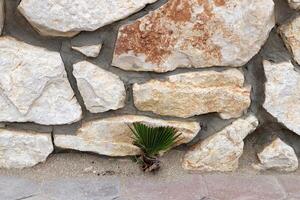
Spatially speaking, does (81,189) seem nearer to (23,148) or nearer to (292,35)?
(23,148)

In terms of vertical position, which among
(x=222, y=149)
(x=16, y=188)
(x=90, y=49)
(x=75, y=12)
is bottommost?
(x=16, y=188)

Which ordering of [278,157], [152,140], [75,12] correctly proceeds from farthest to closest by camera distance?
1. [278,157]
2. [152,140]
3. [75,12]

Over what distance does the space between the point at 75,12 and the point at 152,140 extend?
0.49m

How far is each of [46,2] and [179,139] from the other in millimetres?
654

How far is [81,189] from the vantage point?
1.60 m

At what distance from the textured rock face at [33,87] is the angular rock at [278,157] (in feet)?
2.25

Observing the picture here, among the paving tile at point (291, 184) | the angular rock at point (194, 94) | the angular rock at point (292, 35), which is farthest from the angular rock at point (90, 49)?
the paving tile at point (291, 184)

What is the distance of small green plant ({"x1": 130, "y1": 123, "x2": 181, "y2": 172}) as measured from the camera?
64.0 inches

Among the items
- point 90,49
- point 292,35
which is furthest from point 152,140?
point 292,35

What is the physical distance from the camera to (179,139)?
5.61 ft

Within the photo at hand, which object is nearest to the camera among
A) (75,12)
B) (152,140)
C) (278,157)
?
(75,12)

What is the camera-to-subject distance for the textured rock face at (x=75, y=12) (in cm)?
152

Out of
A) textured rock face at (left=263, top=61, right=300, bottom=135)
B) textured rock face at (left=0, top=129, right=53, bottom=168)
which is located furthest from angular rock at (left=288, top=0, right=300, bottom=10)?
textured rock face at (left=0, top=129, right=53, bottom=168)

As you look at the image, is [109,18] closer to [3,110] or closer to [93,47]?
[93,47]
